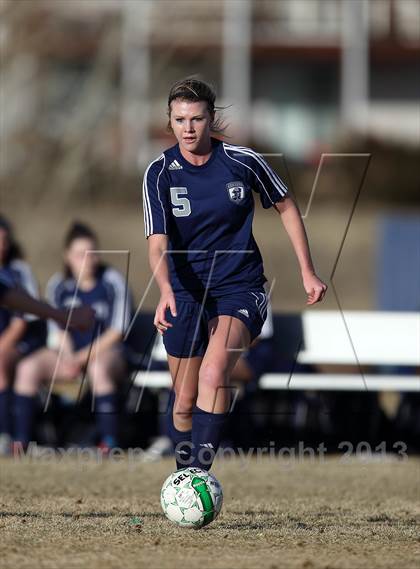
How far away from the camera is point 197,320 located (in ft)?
21.3

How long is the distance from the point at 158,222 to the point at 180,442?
1.29 meters

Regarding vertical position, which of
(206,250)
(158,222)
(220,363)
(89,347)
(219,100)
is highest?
(219,100)

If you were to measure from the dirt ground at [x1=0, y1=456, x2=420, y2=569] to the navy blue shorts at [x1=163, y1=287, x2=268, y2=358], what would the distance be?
92 centimetres

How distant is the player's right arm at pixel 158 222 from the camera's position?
6.05m

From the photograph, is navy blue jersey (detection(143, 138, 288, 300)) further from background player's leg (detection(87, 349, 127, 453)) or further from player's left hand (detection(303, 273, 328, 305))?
background player's leg (detection(87, 349, 127, 453))

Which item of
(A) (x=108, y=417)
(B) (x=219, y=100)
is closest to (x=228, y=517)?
(A) (x=108, y=417)

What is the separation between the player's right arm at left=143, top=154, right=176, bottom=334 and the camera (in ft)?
19.9

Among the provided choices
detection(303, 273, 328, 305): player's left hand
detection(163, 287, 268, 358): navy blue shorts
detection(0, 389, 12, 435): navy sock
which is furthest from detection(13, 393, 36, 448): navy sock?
detection(303, 273, 328, 305): player's left hand

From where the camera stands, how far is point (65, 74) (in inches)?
1496

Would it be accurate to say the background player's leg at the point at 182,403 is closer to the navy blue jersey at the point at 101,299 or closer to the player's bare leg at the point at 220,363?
the player's bare leg at the point at 220,363

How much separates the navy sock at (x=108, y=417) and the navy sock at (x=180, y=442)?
124 inches

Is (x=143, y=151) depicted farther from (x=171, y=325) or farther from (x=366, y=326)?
(x=171, y=325)

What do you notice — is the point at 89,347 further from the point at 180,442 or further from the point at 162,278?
the point at 162,278

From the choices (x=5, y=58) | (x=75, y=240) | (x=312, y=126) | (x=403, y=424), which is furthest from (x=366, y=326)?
(x=312, y=126)
